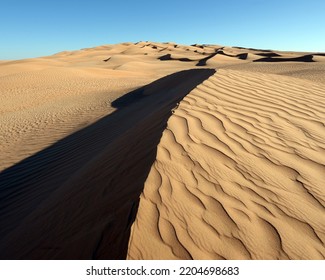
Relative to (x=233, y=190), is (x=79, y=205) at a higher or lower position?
lower

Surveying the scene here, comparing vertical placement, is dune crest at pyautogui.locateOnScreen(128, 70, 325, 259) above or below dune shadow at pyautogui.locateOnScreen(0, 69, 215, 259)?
above

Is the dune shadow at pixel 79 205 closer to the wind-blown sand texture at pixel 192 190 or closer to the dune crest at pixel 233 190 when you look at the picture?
the wind-blown sand texture at pixel 192 190

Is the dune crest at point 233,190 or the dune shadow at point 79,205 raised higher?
the dune crest at point 233,190

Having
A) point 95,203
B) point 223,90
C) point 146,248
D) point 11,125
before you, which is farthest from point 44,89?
point 146,248

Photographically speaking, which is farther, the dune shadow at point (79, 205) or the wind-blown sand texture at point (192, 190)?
the dune shadow at point (79, 205)

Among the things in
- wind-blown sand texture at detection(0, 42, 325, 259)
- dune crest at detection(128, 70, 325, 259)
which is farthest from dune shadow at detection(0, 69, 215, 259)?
dune crest at detection(128, 70, 325, 259)

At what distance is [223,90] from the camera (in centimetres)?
602

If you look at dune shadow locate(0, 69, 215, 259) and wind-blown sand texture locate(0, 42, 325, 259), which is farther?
dune shadow locate(0, 69, 215, 259)

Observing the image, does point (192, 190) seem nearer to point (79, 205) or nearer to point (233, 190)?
point (233, 190)

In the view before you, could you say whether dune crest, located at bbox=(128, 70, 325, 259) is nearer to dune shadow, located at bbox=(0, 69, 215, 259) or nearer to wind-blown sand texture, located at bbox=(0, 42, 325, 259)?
wind-blown sand texture, located at bbox=(0, 42, 325, 259)

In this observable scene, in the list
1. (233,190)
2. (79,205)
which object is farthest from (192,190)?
(79,205)

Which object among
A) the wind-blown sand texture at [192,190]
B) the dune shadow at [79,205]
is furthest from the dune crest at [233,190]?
the dune shadow at [79,205]

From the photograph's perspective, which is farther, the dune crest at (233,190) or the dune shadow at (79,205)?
the dune shadow at (79,205)

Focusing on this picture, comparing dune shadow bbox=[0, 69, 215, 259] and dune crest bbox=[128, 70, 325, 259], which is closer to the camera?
dune crest bbox=[128, 70, 325, 259]
